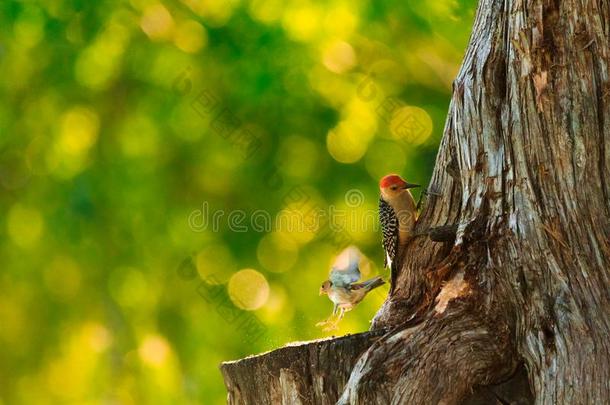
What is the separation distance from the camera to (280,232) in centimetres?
885

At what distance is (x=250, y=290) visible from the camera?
888 cm

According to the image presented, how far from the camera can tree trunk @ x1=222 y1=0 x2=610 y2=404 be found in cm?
415

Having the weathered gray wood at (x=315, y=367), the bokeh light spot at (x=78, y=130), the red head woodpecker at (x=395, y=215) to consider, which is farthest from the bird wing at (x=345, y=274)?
the bokeh light spot at (x=78, y=130)

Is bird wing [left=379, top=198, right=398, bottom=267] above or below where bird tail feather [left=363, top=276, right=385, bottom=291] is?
A: above

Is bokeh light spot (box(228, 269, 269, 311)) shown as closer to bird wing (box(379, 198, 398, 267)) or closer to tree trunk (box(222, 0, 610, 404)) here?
bird wing (box(379, 198, 398, 267))

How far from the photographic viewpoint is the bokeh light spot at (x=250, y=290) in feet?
29.0

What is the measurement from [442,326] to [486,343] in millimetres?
206

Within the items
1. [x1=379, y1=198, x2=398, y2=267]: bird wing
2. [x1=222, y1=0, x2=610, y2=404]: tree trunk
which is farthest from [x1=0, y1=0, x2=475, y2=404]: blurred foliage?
[x1=222, y1=0, x2=610, y2=404]: tree trunk

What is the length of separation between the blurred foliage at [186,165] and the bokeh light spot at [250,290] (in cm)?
2

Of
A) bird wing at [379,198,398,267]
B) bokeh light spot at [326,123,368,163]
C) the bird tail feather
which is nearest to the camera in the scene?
bird wing at [379,198,398,267]

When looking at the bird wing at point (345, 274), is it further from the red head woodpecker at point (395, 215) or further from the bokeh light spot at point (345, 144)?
the bokeh light spot at point (345, 144)

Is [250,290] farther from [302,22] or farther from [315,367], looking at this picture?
[315,367]

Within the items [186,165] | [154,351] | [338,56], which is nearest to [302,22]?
[338,56]

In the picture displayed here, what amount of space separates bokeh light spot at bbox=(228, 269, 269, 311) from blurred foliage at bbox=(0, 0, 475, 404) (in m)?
0.02
